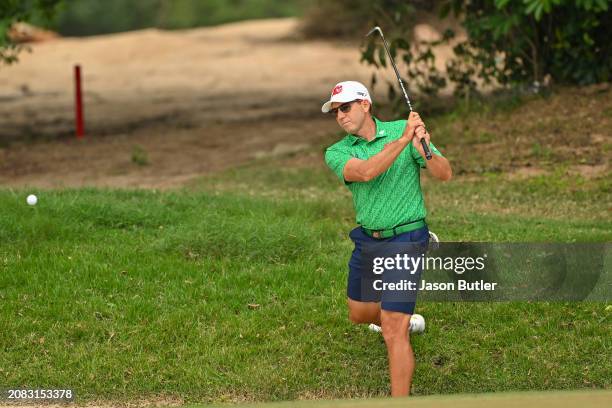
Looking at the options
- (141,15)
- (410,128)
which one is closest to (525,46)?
(410,128)

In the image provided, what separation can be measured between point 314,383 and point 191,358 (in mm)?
761

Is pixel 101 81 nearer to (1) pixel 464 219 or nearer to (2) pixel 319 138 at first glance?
(2) pixel 319 138

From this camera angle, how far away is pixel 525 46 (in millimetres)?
14664

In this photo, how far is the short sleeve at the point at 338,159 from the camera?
6168 millimetres

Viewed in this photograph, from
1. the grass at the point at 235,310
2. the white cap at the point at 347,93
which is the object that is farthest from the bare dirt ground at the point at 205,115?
the white cap at the point at 347,93

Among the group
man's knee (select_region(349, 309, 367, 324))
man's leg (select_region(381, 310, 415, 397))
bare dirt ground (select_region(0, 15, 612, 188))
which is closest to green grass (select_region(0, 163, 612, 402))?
man's knee (select_region(349, 309, 367, 324))

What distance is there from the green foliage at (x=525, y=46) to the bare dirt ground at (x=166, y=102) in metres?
2.01

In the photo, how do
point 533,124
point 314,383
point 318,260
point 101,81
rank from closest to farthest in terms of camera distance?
point 314,383
point 318,260
point 533,124
point 101,81

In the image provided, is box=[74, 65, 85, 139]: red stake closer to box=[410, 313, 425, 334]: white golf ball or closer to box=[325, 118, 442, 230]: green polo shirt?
box=[410, 313, 425, 334]: white golf ball

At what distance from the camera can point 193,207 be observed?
1044cm

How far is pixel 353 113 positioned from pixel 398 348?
120 centimetres

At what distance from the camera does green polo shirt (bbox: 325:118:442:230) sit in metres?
6.12

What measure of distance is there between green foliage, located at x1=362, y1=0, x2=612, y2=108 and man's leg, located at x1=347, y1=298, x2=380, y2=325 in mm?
7369

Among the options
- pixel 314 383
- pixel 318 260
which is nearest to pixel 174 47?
pixel 318 260
